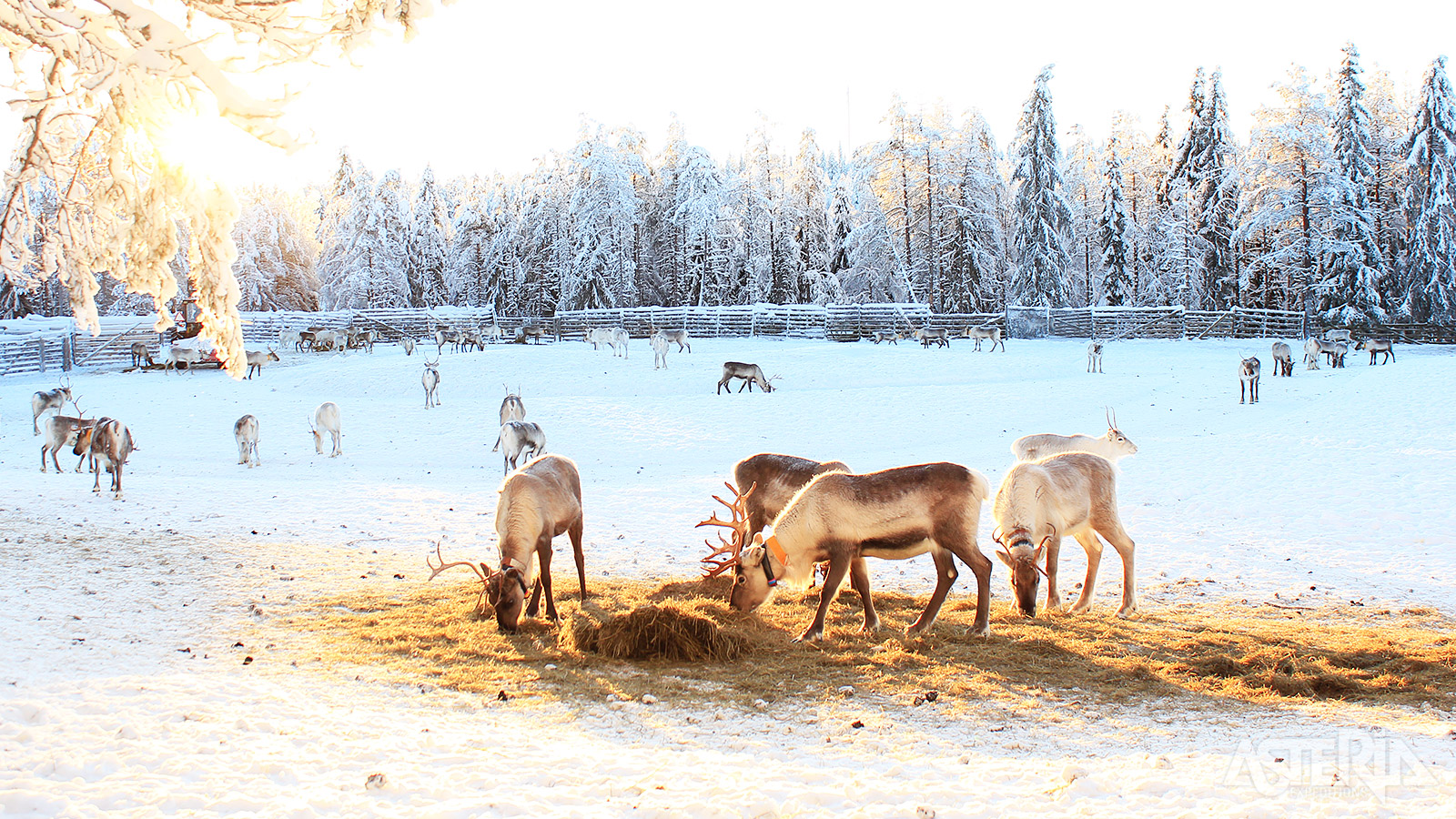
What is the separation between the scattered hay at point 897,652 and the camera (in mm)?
6355

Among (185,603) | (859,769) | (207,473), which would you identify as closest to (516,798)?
(859,769)

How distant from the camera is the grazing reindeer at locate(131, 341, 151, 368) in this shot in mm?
36844

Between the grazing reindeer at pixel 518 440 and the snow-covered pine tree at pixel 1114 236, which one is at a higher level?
the snow-covered pine tree at pixel 1114 236

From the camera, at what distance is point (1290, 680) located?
6270 mm

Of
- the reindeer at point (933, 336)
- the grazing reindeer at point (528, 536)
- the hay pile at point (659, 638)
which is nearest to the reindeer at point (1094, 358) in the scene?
the reindeer at point (933, 336)

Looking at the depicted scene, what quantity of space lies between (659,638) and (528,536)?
1.70 metres

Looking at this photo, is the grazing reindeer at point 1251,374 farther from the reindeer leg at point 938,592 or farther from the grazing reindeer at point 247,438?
the grazing reindeer at point 247,438

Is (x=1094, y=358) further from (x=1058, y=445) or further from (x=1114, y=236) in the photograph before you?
(x=1058, y=445)

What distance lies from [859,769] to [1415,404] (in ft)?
73.4

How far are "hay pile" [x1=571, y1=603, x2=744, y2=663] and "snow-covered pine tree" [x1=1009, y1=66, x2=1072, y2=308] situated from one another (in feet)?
158

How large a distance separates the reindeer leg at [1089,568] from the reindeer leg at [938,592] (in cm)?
148

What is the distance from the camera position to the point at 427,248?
68.9 meters

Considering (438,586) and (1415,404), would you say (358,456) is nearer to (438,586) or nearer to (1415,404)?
(438,586)

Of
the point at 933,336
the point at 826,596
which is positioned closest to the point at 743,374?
the point at 933,336
